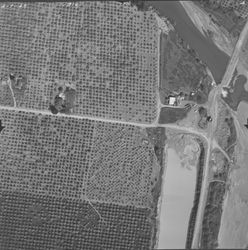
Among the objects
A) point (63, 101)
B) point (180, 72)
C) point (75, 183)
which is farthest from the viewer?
point (180, 72)

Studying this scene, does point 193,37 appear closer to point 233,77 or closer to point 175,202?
point 233,77

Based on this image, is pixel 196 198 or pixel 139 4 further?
pixel 139 4

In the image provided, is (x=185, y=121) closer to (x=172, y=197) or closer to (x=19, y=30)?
(x=172, y=197)

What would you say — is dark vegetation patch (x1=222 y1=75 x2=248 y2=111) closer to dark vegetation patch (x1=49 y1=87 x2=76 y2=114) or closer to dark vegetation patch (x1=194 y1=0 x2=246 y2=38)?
dark vegetation patch (x1=194 y1=0 x2=246 y2=38)

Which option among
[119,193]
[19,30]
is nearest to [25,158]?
[119,193]

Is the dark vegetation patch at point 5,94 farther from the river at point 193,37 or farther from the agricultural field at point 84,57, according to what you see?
the river at point 193,37

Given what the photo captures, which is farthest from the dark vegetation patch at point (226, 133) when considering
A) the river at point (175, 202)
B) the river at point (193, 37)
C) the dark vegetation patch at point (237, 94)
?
the river at point (193, 37)

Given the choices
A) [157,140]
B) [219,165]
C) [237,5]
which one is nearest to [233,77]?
[237,5]

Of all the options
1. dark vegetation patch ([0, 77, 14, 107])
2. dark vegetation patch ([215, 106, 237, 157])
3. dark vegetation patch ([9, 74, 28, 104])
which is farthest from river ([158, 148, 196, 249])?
dark vegetation patch ([0, 77, 14, 107])
